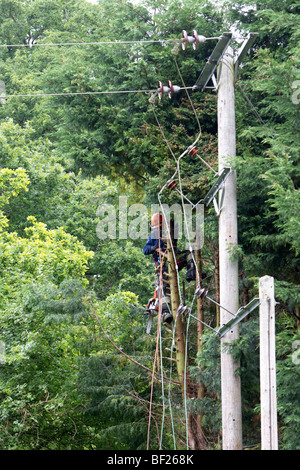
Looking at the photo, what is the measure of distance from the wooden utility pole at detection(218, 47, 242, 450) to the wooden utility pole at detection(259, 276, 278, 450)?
1600 millimetres

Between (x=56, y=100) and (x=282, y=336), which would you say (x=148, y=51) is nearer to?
(x=56, y=100)

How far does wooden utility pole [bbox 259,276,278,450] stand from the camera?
5301 millimetres

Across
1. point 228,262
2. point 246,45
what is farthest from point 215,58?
point 228,262

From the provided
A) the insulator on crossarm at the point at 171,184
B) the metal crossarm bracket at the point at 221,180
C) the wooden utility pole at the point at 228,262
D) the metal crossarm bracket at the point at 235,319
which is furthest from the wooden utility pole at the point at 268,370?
the insulator on crossarm at the point at 171,184

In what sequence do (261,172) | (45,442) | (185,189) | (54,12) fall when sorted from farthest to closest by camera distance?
1. (54,12)
2. (45,442)
3. (185,189)
4. (261,172)

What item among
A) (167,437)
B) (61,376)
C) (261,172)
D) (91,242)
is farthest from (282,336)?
(91,242)

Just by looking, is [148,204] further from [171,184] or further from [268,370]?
[268,370]

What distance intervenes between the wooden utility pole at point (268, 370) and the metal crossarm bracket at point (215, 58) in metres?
3.11

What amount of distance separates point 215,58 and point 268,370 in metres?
3.80

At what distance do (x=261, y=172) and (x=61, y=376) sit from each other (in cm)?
642

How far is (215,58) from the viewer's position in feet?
25.2

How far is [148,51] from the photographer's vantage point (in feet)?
33.5

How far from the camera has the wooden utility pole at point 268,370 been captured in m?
5.30

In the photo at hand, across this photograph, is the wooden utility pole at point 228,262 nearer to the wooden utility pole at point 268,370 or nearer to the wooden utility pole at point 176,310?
the wooden utility pole at point 268,370
